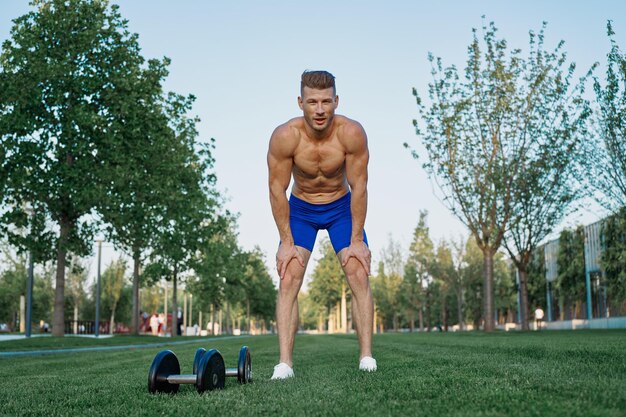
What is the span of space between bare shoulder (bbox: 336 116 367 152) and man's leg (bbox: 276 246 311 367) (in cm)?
100

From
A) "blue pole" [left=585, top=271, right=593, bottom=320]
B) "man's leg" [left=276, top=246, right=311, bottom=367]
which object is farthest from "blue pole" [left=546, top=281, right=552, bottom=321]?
"man's leg" [left=276, top=246, right=311, bottom=367]

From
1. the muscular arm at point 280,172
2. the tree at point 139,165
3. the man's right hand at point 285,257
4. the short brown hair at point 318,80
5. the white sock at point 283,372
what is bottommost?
the white sock at point 283,372

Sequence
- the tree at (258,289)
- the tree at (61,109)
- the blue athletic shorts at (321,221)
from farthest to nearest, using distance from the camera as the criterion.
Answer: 1. the tree at (258,289)
2. the tree at (61,109)
3. the blue athletic shorts at (321,221)

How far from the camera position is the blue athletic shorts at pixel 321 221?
582 cm

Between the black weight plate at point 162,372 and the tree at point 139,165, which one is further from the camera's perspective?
the tree at point 139,165

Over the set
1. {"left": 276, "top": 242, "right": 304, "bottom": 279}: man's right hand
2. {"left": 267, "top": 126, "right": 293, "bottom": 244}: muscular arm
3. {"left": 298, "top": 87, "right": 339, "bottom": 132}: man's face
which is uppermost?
{"left": 298, "top": 87, "right": 339, "bottom": 132}: man's face

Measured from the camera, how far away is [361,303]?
19.1 feet

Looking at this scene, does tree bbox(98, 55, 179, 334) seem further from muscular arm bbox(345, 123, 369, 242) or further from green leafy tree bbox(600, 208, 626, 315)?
green leafy tree bbox(600, 208, 626, 315)

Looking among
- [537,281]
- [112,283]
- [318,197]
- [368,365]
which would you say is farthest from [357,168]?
[112,283]

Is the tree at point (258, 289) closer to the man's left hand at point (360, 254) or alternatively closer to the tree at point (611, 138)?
the tree at point (611, 138)

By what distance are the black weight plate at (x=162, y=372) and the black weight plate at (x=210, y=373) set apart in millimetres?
320

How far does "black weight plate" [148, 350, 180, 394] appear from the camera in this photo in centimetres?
427

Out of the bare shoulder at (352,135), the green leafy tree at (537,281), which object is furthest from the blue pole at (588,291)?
the bare shoulder at (352,135)

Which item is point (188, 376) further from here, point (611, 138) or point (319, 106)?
point (611, 138)
